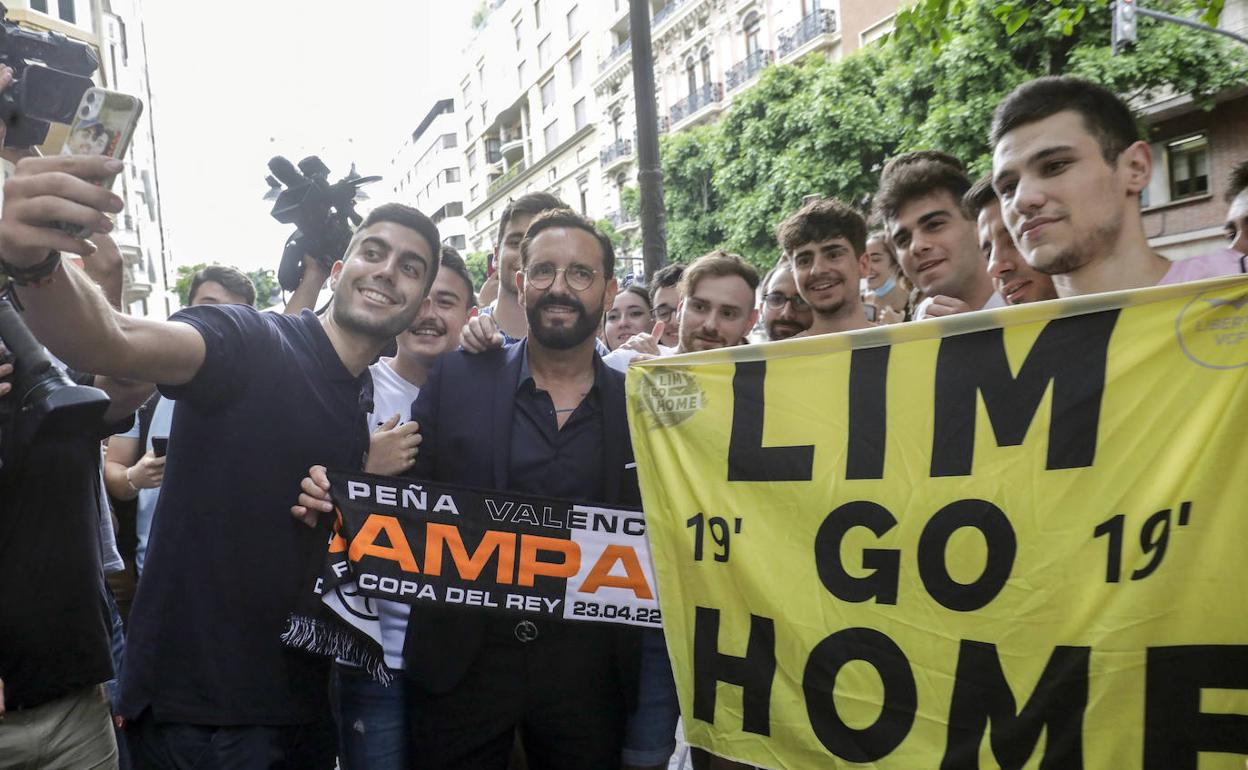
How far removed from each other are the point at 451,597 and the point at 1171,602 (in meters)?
1.93

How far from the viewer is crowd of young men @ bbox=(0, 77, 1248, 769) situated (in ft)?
7.34

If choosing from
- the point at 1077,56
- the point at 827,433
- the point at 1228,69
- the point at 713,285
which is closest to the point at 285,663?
the point at 827,433

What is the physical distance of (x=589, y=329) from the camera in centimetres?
289

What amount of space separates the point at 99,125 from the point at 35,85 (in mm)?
173

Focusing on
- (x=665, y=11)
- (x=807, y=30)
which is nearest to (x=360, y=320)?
(x=807, y=30)

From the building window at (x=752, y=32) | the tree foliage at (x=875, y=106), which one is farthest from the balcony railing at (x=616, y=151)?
the tree foliage at (x=875, y=106)

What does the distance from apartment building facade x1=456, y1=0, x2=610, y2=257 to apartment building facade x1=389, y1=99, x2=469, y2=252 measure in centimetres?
239

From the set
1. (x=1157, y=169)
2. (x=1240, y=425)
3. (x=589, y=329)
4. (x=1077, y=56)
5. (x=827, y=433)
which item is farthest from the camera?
(x=1157, y=169)

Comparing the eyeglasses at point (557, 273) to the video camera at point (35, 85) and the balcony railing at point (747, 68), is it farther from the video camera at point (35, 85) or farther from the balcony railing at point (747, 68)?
the balcony railing at point (747, 68)

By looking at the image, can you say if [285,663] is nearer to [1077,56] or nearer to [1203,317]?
[1203,317]

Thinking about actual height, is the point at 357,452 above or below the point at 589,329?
below

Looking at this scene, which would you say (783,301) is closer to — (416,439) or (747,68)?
(416,439)

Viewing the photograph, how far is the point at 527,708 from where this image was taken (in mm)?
2645

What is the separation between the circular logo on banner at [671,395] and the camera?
8.53 feet
